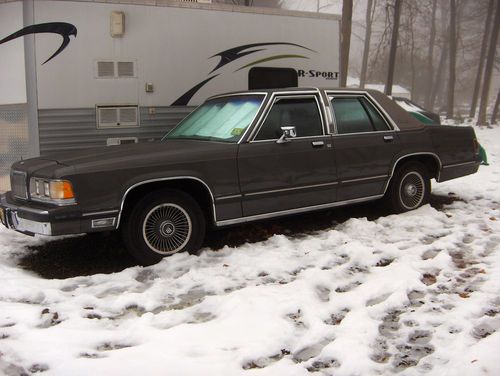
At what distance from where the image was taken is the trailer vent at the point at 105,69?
6.52 meters

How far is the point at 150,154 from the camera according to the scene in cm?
468

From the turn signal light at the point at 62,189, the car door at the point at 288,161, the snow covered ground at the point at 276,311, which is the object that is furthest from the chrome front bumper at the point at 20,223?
the car door at the point at 288,161

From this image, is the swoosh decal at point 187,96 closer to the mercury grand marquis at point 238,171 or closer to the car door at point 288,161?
the mercury grand marquis at point 238,171

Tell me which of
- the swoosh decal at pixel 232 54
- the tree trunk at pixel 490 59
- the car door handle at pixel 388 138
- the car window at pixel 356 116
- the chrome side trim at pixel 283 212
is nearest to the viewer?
the chrome side trim at pixel 283 212

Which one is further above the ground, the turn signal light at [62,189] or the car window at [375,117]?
the car window at [375,117]

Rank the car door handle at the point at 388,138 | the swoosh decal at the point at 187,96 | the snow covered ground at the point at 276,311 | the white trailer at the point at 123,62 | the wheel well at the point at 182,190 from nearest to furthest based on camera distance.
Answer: the snow covered ground at the point at 276,311
the wheel well at the point at 182,190
the car door handle at the point at 388,138
the white trailer at the point at 123,62
the swoosh decal at the point at 187,96

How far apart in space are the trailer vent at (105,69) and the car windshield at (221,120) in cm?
136

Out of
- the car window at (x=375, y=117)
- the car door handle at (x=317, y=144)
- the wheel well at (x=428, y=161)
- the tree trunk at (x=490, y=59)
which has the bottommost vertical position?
the wheel well at (x=428, y=161)

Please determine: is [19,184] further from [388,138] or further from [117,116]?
[388,138]

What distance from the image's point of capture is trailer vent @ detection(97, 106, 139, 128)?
6.56m

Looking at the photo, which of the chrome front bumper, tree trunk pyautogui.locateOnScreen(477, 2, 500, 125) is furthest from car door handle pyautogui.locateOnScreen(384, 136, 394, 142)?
tree trunk pyautogui.locateOnScreen(477, 2, 500, 125)

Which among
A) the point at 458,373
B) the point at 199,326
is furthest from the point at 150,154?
the point at 458,373

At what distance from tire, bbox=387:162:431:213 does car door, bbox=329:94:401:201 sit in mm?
233

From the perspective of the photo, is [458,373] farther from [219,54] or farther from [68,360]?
[219,54]
